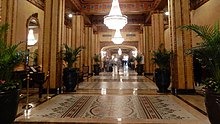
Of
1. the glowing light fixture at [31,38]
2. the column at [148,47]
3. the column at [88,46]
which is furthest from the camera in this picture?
the column at [148,47]

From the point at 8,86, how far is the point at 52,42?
3.82m

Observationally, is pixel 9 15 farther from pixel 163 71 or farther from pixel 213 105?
pixel 213 105

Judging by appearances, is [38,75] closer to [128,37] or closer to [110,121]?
[110,121]

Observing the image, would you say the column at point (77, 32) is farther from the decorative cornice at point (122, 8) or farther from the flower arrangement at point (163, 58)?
the flower arrangement at point (163, 58)

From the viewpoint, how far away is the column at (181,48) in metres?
6.00

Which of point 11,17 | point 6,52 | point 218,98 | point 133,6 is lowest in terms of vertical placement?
point 218,98

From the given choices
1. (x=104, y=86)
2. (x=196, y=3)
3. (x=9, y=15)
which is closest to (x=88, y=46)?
(x=104, y=86)

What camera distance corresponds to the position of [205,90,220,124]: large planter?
232 cm

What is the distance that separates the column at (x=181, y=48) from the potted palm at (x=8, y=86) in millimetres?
4979

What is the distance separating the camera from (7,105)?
2.52 meters

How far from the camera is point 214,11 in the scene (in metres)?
8.14

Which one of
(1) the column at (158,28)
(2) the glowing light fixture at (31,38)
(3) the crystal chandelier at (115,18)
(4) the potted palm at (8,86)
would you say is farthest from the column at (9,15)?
(1) the column at (158,28)

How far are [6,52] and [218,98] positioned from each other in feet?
10.4

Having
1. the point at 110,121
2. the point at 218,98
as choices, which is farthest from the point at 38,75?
the point at 218,98
